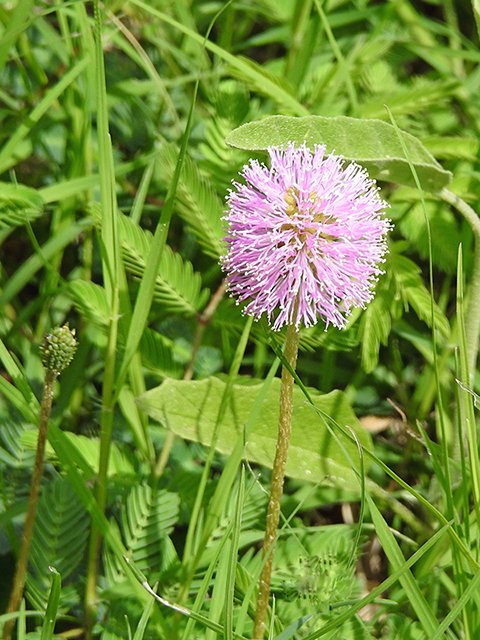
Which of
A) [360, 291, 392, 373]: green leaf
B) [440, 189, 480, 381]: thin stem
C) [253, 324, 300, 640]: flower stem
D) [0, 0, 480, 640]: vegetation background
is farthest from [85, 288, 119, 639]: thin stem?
[440, 189, 480, 381]: thin stem

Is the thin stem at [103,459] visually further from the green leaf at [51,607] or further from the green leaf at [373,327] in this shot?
the green leaf at [373,327]

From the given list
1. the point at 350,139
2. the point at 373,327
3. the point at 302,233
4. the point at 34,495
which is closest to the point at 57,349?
the point at 34,495

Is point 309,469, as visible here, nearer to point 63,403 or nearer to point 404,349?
point 63,403

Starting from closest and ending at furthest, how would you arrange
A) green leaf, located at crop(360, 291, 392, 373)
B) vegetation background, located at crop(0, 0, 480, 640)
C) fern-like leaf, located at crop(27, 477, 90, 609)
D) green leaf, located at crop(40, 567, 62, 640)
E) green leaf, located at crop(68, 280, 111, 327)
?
green leaf, located at crop(40, 567, 62, 640) → vegetation background, located at crop(0, 0, 480, 640) → fern-like leaf, located at crop(27, 477, 90, 609) → green leaf, located at crop(68, 280, 111, 327) → green leaf, located at crop(360, 291, 392, 373)

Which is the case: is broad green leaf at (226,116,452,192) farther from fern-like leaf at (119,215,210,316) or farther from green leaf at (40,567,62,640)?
green leaf at (40,567,62,640)

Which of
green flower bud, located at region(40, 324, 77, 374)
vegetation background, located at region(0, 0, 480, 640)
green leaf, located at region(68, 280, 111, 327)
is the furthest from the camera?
green leaf, located at region(68, 280, 111, 327)

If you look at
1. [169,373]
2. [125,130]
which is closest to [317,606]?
[169,373]
